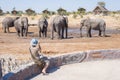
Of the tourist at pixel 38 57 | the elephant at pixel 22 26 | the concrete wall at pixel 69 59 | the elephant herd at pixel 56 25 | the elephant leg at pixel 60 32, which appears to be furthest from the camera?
the elephant at pixel 22 26

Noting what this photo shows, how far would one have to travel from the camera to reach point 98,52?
1211 cm

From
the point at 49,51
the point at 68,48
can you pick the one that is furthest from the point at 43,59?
the point at 68,48

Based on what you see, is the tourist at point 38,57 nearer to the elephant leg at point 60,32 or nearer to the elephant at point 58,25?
the elephant leg at point 60,32

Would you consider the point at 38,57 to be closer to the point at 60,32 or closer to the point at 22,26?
the point at 60,32

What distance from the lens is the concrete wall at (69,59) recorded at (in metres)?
9.03

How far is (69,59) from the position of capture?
1138 cm

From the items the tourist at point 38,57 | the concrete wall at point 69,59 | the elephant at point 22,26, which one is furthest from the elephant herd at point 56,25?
the tourist at point 38,57

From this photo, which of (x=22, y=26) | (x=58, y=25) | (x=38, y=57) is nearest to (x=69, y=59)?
(x=38, y=57)

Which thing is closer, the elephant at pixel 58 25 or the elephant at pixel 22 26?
the elephant at pixel 58 25

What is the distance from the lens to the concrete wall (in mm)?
9027

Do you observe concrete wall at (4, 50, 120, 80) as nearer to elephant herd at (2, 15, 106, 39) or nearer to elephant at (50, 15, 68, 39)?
elephant herd at (2, 15, 106, 39)

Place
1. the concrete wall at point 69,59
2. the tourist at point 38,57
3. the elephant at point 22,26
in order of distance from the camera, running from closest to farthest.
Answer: the concrete wall at point 69,59 < the tourist at point 38,57 < the elephant at point 22,26

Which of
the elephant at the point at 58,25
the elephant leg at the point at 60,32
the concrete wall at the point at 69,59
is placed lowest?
the concrete wall at the point at 69,59

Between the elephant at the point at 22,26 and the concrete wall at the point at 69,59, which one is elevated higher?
the elephant at the point at 22,26
